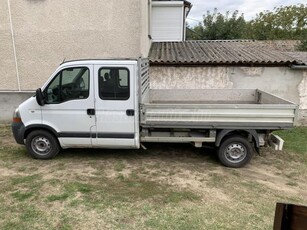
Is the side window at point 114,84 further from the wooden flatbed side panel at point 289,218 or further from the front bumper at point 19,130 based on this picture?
the wooden flatbed side panel at point 289,218

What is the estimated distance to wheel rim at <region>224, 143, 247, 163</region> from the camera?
515 centimetres

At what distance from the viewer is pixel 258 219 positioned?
11.8 ft

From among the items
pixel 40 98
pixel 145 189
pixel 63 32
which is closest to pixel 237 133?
pixel 145 189

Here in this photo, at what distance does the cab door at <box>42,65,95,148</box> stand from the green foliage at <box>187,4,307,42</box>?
23.5 meters

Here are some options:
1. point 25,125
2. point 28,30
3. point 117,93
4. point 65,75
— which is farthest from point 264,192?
point 28,30

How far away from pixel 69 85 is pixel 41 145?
4.88 ft

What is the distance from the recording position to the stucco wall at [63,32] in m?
7.77

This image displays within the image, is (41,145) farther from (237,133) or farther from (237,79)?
(237,79)

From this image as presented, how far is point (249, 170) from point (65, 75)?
4.20 m

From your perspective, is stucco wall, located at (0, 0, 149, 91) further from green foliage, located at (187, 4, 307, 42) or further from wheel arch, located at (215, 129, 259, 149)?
green foliage, located at (187, 4, 307, 42)

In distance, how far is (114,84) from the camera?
5.03 meters

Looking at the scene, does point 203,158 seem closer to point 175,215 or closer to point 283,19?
point 175,215

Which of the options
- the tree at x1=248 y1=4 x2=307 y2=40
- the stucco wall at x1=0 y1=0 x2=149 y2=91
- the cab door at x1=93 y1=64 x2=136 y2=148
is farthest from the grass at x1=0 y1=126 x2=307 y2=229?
the tree at x1=248 y1=4 x2=307 y2=40

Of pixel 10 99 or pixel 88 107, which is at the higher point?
pixel 88 107
